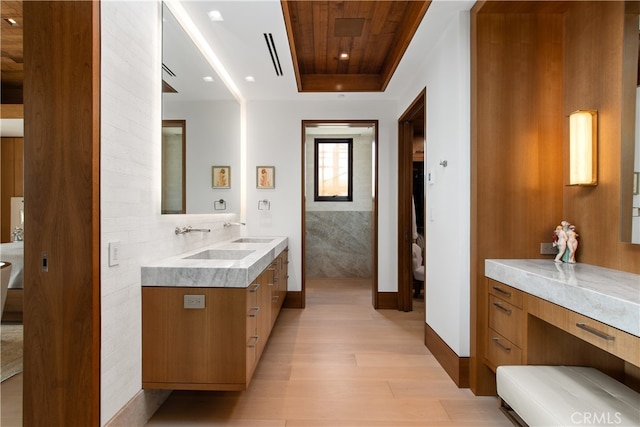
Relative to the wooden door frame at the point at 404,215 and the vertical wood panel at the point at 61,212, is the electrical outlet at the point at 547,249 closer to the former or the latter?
the wooden door frame at the point at 404,215

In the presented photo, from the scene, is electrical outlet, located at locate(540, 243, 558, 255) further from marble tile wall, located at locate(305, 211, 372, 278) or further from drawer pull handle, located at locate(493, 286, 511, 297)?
marble tile wall, located at locate(305, 211, 372, 278)

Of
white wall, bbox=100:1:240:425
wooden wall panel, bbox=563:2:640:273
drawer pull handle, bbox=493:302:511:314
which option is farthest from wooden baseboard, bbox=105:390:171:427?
wooden wall panel, bbox=563:2:640:273

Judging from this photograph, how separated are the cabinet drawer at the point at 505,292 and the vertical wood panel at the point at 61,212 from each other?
7.14ft

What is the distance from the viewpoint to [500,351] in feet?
6.36

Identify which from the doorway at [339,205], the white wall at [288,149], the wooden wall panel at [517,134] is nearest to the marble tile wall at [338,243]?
the doorway at [339,205]

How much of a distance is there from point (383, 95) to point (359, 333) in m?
2.82

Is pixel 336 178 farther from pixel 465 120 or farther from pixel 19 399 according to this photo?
pixel 19 399

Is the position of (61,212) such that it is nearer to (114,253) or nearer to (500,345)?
(114,253)

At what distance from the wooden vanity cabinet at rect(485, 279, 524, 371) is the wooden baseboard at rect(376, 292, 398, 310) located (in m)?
1.97

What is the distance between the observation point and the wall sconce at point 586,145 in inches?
71.6

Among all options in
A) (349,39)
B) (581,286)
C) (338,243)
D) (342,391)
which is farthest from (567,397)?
(338,243)

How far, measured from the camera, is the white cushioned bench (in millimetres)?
1234

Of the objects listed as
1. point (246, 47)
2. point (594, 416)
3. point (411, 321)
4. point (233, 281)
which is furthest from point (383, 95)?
point (594, 416)

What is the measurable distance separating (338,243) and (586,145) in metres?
4.44
